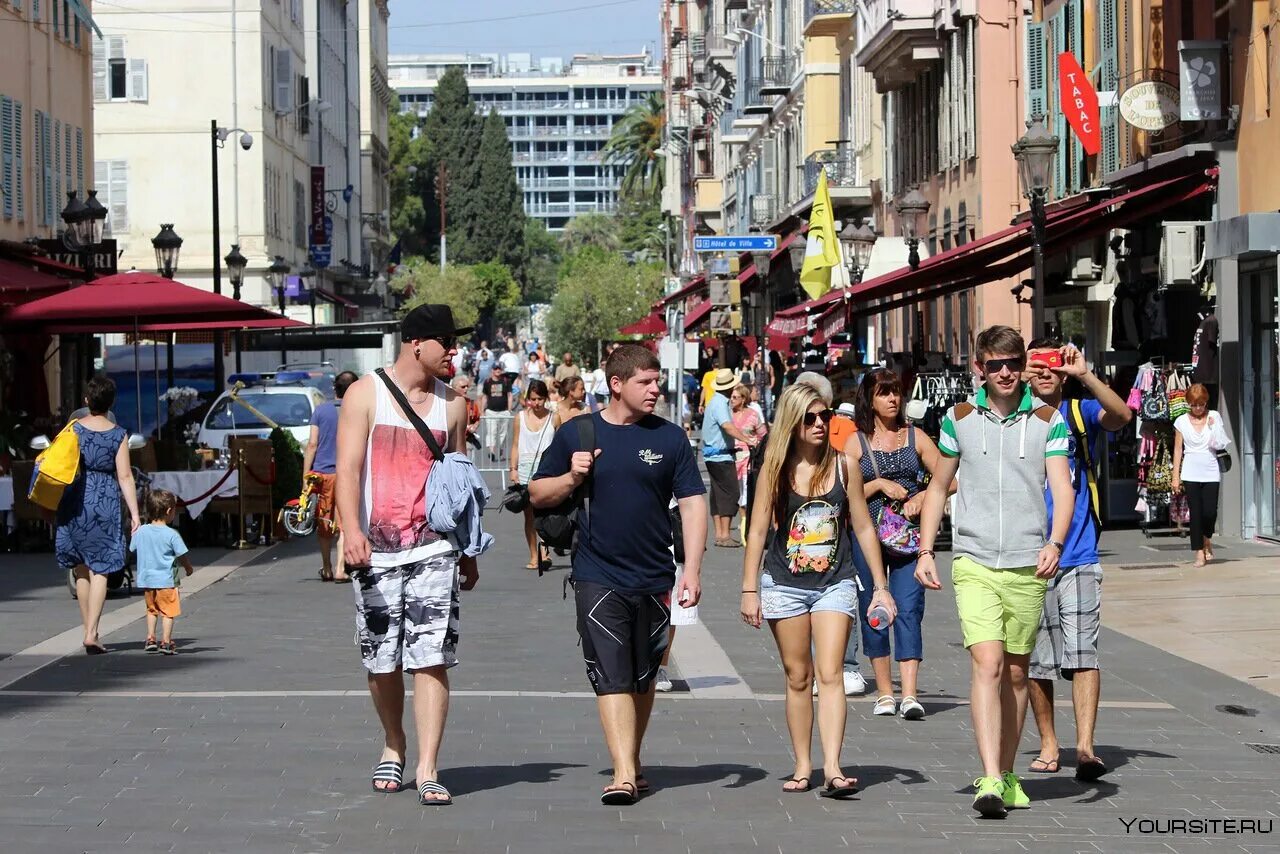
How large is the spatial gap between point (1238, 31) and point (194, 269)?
4012 cm

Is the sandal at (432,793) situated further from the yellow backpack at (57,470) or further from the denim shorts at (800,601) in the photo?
the yellow backpack at (57,470)

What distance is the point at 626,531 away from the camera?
8.34m

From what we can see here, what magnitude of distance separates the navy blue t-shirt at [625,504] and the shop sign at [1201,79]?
13.9 meters

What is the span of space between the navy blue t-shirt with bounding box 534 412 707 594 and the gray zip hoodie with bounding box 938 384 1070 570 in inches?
41.2

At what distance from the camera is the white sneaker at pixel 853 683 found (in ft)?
37.6

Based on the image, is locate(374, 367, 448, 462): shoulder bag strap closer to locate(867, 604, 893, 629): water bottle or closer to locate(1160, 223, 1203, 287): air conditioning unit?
locate(867, 604, 893, 629): water bottle

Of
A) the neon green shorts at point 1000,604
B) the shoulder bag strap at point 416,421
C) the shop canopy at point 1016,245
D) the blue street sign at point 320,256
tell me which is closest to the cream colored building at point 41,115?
A: the shop canopy at point 1016,245

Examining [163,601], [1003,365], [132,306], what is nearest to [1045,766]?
[1003,365]

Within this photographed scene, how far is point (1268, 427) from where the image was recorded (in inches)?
811

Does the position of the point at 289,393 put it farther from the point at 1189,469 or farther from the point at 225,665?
the point at 225,665

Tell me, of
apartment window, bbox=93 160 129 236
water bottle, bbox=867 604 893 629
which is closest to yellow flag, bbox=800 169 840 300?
water bottle, bbox=867 604 893 629

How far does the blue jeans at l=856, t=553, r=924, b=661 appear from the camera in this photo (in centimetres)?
1085

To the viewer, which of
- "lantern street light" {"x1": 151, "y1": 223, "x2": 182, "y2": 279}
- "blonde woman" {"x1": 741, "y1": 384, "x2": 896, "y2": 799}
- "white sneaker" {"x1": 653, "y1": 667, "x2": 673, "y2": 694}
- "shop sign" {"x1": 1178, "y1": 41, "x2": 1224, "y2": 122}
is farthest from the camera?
"lantern street light" {"x1": 151, "y1": 223, "x2": 182, "y2": 279}

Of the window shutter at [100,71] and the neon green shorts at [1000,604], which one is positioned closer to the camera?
the neon green shorts at [1000,604]
